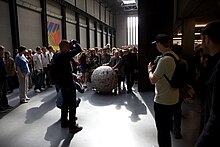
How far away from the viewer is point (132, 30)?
26.9 m

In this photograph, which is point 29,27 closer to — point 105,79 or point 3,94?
point 3,94

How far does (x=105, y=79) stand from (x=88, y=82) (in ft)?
10.4

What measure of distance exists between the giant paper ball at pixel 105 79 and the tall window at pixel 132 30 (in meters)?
20.6

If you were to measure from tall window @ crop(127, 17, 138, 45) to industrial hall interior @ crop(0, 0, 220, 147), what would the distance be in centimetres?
1318

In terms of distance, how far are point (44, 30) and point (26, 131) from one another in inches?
309

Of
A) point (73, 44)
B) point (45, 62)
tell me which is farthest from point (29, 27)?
point (73, 44)

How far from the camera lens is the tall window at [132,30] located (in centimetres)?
2662

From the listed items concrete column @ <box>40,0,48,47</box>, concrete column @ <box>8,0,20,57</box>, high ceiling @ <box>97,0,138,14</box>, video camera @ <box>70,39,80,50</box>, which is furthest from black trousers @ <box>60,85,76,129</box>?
Answer: high ceiling @ <box>97,0,138,14</box>

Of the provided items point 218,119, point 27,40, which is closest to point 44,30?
point 27,40

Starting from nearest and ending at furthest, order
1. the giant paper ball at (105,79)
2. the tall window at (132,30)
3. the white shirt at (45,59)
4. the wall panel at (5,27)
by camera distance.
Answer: the giant paper ball at (105,79), the wall panel at (5,27), the white shirt at (45,59), the tall window at (132,30)

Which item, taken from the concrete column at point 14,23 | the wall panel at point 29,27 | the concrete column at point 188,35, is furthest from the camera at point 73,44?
the concrete column at point 188,35

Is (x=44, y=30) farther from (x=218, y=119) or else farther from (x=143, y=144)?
(x=218, y=119)

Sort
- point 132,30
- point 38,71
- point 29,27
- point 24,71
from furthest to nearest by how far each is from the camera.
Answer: point 132,30, point 29,27, point 38,71, point 24,71

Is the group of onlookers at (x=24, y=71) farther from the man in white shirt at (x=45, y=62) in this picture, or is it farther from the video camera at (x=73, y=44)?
the video camera at (x=73, y=44)
